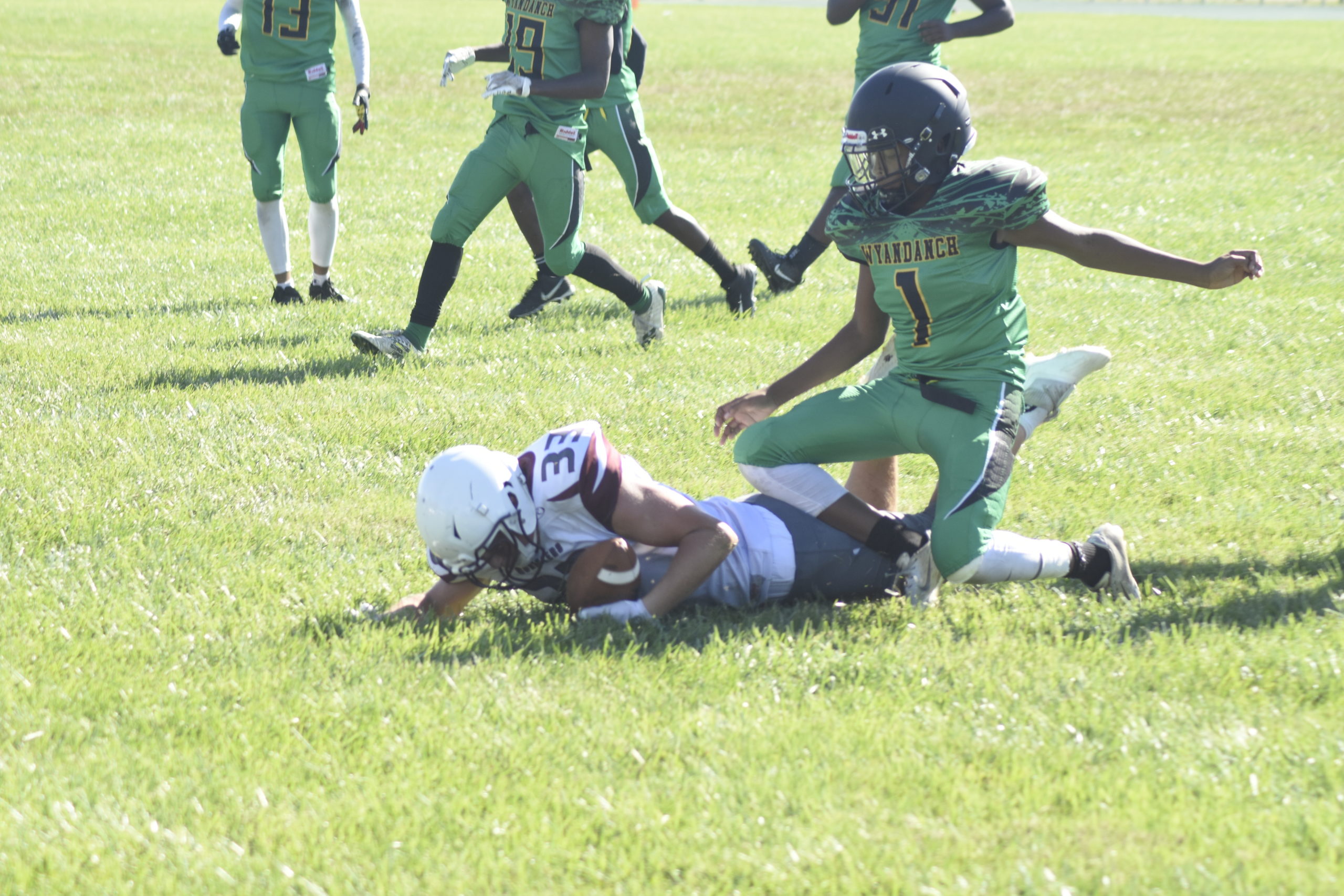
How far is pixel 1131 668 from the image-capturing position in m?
3.79

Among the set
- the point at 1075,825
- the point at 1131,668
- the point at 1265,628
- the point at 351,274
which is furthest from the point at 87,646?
the point at 351,274

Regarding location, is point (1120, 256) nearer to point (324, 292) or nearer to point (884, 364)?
point (884, 364)

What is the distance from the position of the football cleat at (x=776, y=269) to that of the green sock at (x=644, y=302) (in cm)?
159

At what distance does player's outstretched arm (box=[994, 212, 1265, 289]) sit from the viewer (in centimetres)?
422

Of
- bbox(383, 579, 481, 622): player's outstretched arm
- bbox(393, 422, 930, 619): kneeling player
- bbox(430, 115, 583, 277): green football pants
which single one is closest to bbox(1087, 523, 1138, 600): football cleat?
bbox(393, 422, 930, 619): kneeling player

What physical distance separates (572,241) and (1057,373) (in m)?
3.15

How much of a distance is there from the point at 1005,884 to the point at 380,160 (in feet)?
42.1

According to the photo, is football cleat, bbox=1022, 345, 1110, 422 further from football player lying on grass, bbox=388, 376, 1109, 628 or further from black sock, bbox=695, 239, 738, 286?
black sock, bbox=695, 239, 738, 286

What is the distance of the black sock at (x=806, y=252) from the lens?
8.76m

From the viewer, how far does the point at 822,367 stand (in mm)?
4758

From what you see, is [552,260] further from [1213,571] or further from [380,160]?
[380,160]

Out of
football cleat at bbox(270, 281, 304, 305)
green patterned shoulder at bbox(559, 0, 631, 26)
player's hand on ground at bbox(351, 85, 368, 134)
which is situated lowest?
football cleat at bbox(270, 281, 304, 305)

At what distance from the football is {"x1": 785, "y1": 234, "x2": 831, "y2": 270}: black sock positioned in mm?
4973

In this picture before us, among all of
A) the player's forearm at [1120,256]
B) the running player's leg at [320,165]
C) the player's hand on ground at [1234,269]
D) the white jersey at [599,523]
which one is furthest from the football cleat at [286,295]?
the player's hand on ground at [1234,269]
